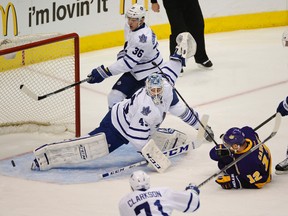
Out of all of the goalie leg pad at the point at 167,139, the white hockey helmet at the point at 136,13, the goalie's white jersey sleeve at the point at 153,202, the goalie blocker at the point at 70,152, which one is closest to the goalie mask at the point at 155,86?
the goalie blocker at the point at 70,152

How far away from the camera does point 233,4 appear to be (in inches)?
384

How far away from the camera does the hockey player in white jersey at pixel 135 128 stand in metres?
5.92

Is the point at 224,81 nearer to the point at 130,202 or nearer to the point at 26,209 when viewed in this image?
the point at 26,209

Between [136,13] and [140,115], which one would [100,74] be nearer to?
[136,13]

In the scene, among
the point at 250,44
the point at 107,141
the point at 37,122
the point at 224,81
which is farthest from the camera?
the point at 250,44

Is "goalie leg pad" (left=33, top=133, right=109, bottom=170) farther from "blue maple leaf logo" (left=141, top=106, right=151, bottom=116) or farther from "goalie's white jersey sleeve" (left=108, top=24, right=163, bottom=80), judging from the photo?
"goalie's white jersey sleeve" (left=108, top=24, right=163, bottom=80)

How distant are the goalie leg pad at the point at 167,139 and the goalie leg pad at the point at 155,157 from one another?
324 mm

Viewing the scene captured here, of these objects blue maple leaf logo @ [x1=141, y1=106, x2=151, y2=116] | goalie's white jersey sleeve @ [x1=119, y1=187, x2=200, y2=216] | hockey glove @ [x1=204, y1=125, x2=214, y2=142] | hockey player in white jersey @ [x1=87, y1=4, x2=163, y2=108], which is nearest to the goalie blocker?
blue maple leaf logo @ [x1=141, y1=106, x2=151, y2=116]

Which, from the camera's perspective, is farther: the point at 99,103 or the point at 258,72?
the point at 258,72

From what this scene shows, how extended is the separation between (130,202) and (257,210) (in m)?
1.10

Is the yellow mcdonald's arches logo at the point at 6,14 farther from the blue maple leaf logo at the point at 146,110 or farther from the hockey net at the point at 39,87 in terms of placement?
the blue maple leaf logo at the point at 146,110

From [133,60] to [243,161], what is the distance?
125cm

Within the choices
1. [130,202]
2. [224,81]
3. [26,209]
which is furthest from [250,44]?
[130,202]

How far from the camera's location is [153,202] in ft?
14.7
